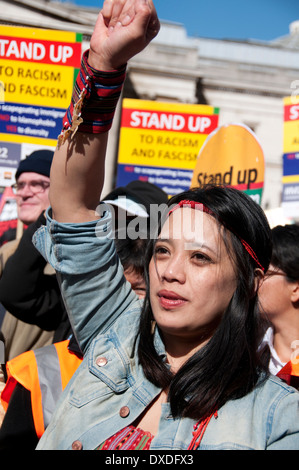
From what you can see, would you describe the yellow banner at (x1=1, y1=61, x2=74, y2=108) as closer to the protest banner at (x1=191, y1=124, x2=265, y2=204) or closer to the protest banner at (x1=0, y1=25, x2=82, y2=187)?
the protest banner at (x1=0, y1=25, x2=82, y2=187)

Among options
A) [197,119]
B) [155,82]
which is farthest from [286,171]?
[155,82]

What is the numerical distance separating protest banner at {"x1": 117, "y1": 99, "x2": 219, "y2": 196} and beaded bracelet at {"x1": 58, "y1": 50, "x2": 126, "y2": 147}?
536 centimetres

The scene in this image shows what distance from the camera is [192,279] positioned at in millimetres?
1604

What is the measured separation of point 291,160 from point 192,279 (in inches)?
180

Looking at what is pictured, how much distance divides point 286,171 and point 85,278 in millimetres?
4584

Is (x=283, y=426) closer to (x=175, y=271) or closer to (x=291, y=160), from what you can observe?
(x=175, y=271)

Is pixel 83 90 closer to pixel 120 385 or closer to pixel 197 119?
pixel 120 385

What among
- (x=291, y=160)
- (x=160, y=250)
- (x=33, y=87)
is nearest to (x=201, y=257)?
(x=160, y=250)

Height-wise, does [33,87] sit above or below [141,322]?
above

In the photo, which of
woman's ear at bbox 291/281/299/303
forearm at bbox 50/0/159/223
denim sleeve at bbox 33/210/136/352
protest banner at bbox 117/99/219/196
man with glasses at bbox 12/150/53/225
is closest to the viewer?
forearm at bbox 50/0/159/223

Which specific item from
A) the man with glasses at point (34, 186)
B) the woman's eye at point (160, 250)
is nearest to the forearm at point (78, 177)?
the woman's eye at point (160, 250)

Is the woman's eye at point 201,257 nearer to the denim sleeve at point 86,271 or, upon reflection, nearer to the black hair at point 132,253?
the denim sleeve at point 86,271

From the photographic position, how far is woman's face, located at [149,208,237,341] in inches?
62.5

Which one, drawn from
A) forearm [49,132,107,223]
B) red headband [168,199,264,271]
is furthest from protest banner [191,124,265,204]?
forearm [49,132,107,223]
